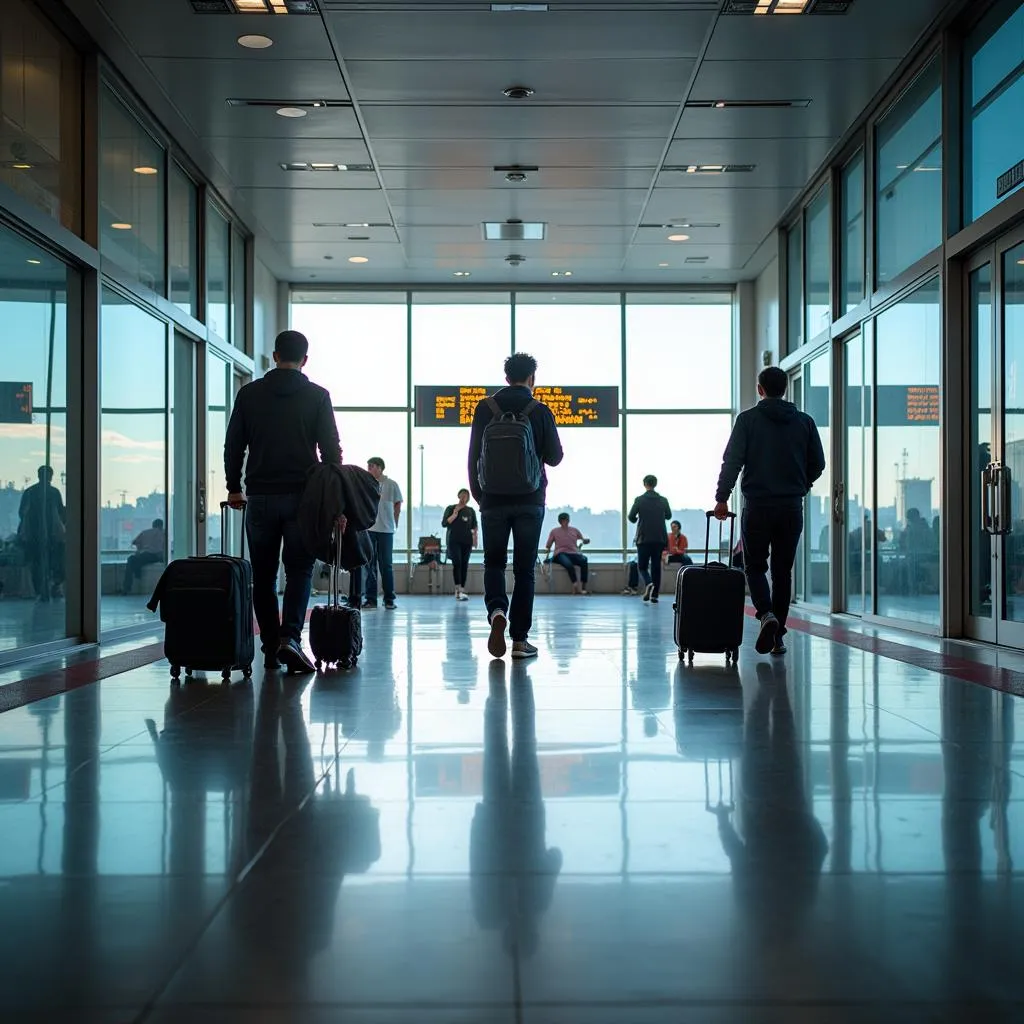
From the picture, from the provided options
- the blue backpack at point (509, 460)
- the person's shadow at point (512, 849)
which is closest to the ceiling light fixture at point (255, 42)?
the blue backpack at point (509, 460)

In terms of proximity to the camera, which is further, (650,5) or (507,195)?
(507,195)

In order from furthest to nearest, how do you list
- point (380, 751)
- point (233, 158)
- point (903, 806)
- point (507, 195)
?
point (507, 195) < point (233, 158) < point (380, 751) < point (903, 806)

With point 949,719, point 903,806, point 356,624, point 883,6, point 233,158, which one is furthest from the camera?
point 233,158

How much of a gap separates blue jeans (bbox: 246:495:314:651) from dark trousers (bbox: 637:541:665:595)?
8.21 meters

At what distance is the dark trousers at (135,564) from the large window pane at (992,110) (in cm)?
621

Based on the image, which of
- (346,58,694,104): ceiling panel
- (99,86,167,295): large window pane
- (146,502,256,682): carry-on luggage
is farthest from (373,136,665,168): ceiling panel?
(146,502,256,682): carry-on luggage

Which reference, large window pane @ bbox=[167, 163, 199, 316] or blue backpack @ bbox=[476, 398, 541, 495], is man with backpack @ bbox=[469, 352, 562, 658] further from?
large window pane @ bbox=[167, 163, 199, 316]

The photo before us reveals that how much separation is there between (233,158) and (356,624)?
6.18m

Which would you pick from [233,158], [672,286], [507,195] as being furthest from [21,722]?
[672,286]

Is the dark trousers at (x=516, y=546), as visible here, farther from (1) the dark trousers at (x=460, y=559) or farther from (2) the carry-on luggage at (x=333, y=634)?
(1) the dark trousers at (x=460, y=559)

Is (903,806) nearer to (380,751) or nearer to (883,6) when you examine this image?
(380,751)

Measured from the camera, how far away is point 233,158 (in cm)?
1065

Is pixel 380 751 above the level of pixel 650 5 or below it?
below

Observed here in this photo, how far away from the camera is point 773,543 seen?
21.5 feet
